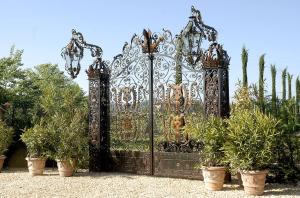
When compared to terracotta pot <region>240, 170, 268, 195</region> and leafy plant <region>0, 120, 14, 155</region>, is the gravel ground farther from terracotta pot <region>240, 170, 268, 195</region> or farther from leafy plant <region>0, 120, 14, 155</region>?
leafy plant <region>0, 120, 14, 155</region>

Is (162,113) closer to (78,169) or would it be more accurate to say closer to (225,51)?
(225,51)

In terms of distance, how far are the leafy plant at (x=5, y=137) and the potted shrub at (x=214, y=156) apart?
17.4ft

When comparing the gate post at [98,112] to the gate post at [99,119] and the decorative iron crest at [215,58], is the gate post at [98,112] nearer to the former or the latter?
the gate post at [99,119]

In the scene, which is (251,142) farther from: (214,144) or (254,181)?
(214,144)

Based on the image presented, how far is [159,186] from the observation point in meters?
7.96

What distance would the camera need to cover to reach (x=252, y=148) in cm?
698

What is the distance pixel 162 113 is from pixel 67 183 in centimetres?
250

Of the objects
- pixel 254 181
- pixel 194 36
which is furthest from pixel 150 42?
pixel 254 181

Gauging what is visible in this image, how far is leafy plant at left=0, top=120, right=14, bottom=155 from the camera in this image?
10.3 metres

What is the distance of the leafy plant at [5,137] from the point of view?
10.3m

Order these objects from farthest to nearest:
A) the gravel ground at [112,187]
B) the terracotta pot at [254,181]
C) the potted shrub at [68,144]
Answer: the potted shrub at [68,144] → the gravel ground at [112,187] → the terracotta pot at [254,181]

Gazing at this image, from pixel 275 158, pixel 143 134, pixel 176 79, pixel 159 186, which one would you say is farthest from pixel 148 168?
pixel 275 158

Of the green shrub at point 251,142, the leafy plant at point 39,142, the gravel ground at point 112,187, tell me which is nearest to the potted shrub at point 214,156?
the gravel ground at point 112,187


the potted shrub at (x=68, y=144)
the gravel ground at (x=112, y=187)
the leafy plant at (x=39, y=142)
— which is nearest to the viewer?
the gravel ground at (x=112, y=187)
